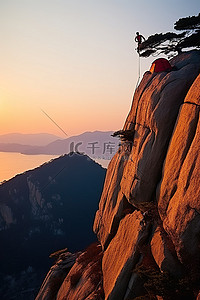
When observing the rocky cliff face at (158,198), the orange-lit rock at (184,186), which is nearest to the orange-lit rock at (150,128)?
the rocky cliff face at (158,198)

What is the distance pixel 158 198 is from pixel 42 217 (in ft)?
314

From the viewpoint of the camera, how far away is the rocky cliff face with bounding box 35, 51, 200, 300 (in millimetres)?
12125

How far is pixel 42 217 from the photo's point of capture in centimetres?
10319

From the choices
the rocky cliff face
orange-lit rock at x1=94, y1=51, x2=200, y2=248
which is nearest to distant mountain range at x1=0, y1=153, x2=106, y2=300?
the rocky cliff face

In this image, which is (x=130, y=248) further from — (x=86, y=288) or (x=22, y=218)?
(x=22, y=218)

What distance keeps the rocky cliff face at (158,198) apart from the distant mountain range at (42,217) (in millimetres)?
66662

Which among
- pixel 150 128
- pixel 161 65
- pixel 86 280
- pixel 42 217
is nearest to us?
pixel 150 128

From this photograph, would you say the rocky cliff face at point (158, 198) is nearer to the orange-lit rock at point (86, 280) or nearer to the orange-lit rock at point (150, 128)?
the orange-lit rock at point (150, 128)

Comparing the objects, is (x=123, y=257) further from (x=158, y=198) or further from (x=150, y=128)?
(x=150, y=128)

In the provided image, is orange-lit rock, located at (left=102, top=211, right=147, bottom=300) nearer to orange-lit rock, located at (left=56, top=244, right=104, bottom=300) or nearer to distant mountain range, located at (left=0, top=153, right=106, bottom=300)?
orange-lit rock, located at (left=56, top=244, right=104, bottom=300)

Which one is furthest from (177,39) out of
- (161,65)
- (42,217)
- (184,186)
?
(42,217)

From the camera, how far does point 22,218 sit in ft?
335

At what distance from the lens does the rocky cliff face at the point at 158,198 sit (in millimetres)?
12125

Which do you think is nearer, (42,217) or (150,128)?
(150,128)
